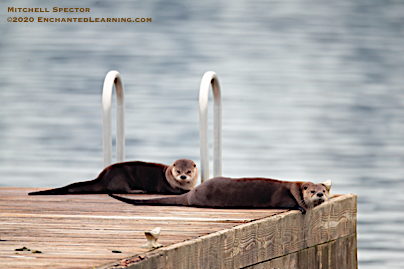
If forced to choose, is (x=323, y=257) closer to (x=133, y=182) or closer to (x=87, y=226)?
(x=133, y=182)

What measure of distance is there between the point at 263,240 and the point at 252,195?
1.65 feet

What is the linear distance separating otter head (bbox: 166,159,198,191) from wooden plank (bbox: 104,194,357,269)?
0.93 metres

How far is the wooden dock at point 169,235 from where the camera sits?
6.73 feet

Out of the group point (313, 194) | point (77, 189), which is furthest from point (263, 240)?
point (77, 189)

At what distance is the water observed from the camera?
8898mm

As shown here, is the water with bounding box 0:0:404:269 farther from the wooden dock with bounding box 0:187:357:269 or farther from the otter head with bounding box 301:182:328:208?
the otter head with bounding box 301:182:328:208

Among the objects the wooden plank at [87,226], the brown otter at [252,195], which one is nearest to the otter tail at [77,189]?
the wooden plank at [87,226]

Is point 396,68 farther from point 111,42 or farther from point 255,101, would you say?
point 111,42

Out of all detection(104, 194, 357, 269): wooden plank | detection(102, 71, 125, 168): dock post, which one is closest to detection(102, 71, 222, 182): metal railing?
detection(102, 71, 125, 168): dock post

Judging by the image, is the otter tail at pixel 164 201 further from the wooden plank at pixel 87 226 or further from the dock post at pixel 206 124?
the dock post at pixel 206 124

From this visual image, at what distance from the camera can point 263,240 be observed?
2.77 meters

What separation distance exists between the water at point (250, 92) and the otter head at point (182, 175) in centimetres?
497

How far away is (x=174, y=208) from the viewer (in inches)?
130

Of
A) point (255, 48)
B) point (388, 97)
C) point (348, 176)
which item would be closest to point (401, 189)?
point (348, 176)
